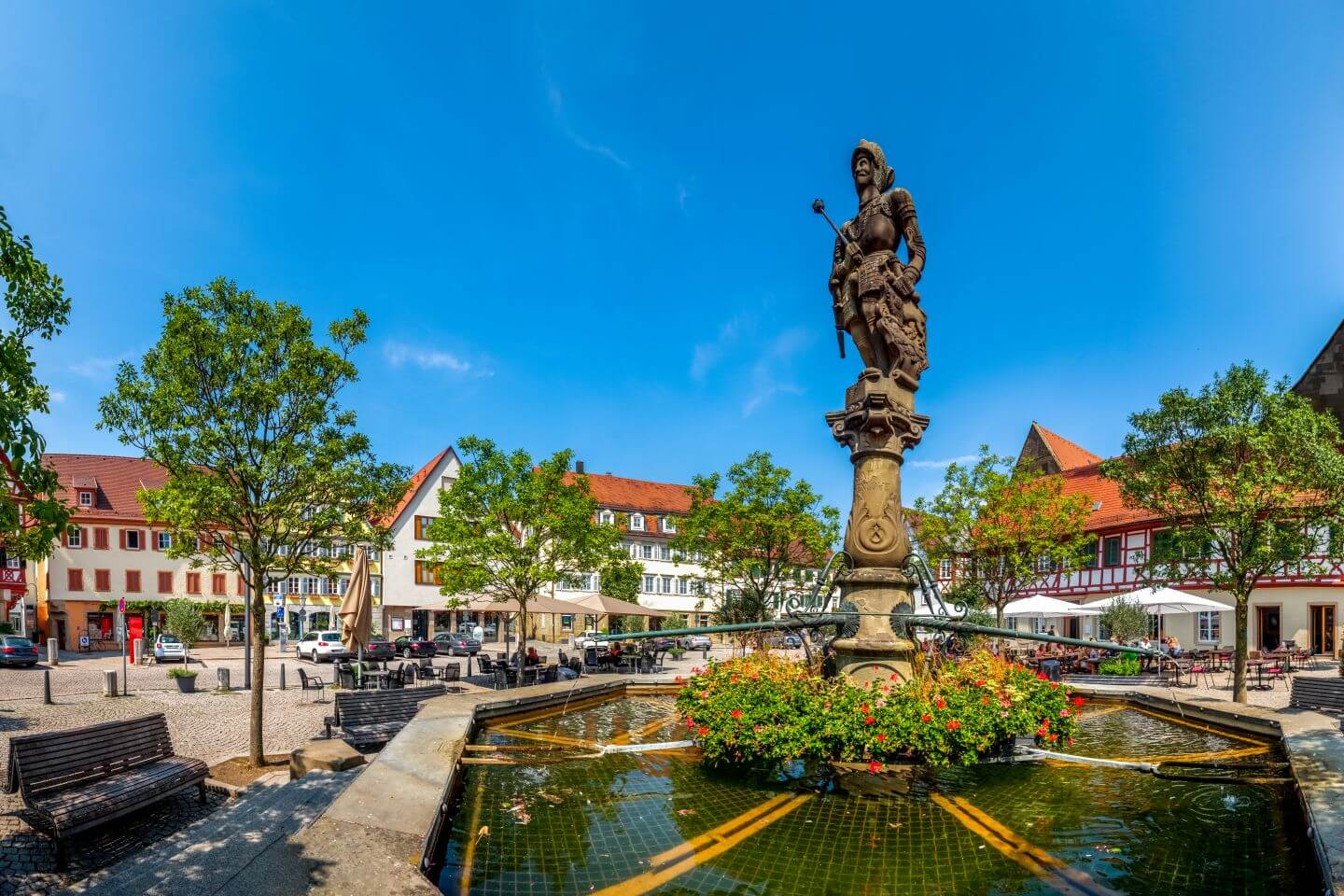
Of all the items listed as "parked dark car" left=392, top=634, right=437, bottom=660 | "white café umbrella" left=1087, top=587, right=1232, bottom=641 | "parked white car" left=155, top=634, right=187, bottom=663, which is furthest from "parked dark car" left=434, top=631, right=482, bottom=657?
"white café umbrella" left=1087, top=587, right=1232, bottom=641

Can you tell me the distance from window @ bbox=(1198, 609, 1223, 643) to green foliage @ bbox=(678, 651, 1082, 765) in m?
32.8

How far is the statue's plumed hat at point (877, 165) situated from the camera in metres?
9.87

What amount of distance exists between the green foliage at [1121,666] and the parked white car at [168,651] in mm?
34287

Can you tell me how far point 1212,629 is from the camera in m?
34.1

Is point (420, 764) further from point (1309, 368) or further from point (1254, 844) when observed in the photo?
point (1309, 368)

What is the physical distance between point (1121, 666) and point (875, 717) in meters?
19.6

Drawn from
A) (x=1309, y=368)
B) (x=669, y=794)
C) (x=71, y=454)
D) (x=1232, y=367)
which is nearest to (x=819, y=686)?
(x=669, y=794)

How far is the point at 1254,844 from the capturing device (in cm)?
515

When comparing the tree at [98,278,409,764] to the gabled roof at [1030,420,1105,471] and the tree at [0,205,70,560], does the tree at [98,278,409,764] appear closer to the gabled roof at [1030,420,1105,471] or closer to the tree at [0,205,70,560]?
the tree at [0,205,70,560]

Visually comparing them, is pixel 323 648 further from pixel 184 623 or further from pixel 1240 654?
pixel 1240 654

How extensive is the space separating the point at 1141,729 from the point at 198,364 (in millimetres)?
12846

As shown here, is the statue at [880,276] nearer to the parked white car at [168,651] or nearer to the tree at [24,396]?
the tree at [24,396]

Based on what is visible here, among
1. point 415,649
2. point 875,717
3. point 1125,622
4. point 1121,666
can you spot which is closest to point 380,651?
point 415,649

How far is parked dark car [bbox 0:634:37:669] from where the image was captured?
99.3 feet
